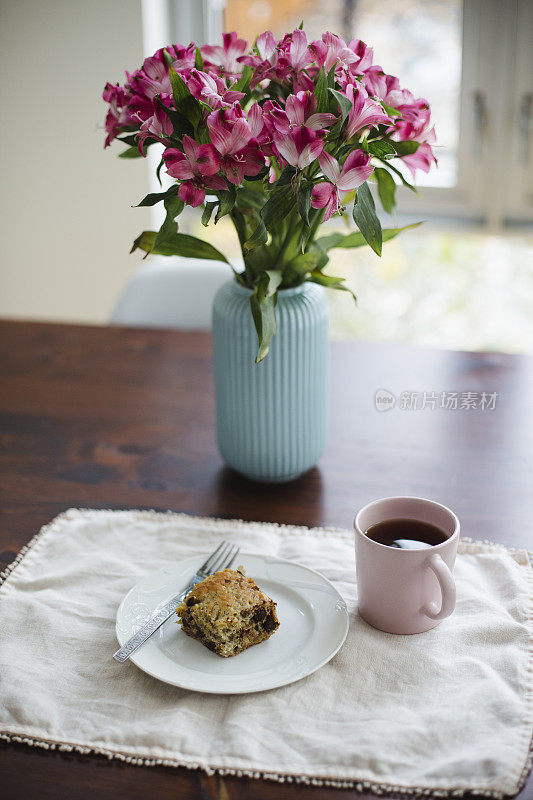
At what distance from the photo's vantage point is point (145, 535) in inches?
35.6

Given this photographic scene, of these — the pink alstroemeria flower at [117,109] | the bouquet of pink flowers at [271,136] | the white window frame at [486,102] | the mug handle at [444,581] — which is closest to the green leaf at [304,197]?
the bouquet of pink flowers at [271,136]

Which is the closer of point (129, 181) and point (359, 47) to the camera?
point (359, 47)

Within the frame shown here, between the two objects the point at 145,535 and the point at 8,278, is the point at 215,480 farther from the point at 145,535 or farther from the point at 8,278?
the point at 8,278

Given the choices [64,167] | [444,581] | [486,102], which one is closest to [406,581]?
[444,581]

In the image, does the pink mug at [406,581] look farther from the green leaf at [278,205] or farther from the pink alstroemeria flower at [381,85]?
the pink alstroemeria flower at [381,85]

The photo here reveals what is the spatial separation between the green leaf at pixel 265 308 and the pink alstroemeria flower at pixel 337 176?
4.8 inches

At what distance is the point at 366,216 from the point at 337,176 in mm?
58

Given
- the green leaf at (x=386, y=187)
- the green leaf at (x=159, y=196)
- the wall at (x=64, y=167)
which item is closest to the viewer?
the green leaf at (x=159, y=196)

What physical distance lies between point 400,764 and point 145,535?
1.32ft

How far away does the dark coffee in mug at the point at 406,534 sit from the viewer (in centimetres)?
75

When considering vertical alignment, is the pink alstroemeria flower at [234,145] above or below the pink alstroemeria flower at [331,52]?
below

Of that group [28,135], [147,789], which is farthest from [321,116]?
[28,135]

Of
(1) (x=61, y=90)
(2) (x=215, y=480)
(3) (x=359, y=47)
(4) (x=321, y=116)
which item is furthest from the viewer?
(1) (x=61, y=90)

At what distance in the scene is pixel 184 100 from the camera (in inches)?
30.8
